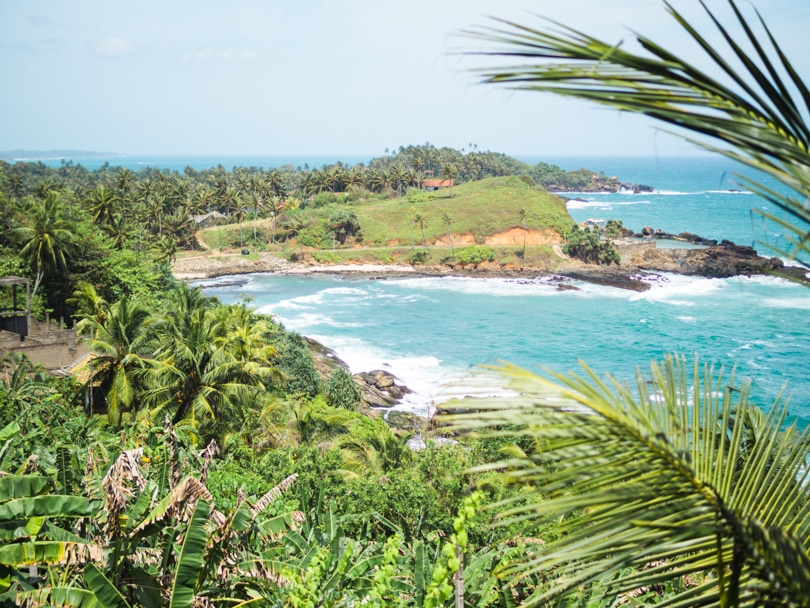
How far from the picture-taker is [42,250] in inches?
1134

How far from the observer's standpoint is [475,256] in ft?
211

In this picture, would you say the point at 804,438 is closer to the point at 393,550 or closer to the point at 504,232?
the point at 393,550

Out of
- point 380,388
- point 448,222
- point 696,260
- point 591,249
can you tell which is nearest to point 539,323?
point 380,388

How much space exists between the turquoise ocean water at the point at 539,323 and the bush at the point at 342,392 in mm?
3467

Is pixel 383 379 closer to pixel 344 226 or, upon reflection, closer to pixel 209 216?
pixel 344 226

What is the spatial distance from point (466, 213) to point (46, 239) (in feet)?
168

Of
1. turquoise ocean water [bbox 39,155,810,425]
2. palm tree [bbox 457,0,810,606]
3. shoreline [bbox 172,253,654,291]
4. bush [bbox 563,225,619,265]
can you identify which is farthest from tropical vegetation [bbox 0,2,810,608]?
bush [bbox 563,225,619,265]

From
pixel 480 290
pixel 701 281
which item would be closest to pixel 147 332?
pixel 480 290

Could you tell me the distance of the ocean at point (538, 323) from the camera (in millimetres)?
36188

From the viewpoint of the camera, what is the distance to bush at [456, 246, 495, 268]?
64312 millimetres

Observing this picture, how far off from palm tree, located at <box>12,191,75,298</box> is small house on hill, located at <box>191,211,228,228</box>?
1694 inches

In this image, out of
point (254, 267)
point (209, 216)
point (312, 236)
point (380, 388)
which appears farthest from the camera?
point (209, 216)

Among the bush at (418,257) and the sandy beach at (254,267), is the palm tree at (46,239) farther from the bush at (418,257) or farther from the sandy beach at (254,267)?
the bush at (418,257)

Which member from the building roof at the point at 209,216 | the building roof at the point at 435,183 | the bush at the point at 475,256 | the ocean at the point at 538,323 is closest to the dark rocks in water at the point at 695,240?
the ocean at the point at 538,323
